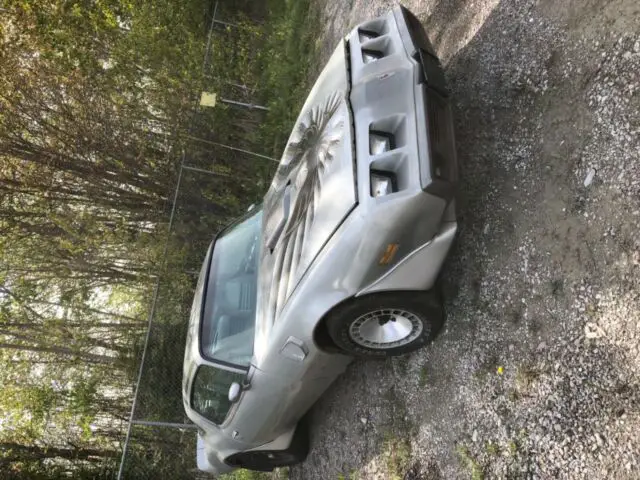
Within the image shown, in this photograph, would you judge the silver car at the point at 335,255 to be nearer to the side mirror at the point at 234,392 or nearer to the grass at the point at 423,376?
the side mirror at the point at 234,392

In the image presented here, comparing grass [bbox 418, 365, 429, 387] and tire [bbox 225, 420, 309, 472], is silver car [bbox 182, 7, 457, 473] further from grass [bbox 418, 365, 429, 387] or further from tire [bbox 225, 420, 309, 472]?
grass [bbox 418, 365, 429, 387]

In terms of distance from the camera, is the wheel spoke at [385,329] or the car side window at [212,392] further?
the car side window at [212,392]

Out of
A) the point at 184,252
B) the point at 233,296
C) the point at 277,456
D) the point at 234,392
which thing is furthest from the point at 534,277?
the point at 184,252

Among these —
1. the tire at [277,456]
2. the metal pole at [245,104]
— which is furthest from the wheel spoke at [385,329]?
the metal pole at [245,104]

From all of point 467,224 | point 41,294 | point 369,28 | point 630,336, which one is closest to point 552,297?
point 630,336

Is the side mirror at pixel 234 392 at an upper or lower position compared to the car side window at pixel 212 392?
upper

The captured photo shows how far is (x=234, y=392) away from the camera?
418 cm

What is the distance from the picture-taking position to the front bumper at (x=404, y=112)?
312 centimetres

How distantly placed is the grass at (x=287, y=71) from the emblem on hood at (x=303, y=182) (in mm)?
4225

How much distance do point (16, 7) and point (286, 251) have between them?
751 cm

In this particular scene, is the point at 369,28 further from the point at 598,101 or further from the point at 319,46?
the point at 319,46

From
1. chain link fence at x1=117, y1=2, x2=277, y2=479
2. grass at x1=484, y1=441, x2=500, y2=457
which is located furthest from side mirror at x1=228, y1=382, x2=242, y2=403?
chain link fence at x1=117, y1=2, x2=277, y2=479

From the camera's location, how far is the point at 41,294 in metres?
9.08

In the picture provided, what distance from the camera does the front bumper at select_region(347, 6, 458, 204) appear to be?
3123 millimetres
